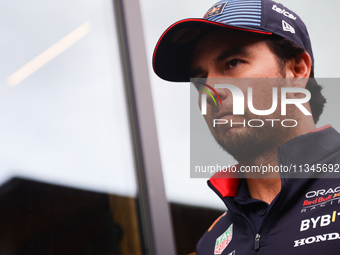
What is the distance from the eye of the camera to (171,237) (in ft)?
2.57

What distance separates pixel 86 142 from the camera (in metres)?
0.77

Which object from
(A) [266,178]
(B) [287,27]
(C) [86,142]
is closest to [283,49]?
(B) [287,27]

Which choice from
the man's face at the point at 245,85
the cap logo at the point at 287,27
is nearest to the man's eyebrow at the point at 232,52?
the man's face at the point at 245,85

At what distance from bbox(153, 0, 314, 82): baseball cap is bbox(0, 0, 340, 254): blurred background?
0.37 ft

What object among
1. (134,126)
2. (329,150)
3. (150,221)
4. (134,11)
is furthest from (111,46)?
(329,150)

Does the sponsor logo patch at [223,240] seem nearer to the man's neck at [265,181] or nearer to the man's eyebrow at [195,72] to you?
the man's neck at [265,181]

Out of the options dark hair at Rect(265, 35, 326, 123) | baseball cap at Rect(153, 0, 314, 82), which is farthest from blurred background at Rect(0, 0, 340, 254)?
dark hair at Rect(265, 35, 326, 123)

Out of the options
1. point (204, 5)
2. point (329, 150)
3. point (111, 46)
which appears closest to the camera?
point (329, 150)

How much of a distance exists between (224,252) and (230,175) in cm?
21

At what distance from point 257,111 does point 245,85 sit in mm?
73

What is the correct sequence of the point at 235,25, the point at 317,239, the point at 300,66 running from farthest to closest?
1. the point at 300,66
2. the point at 235,25
3. the point at 317,239

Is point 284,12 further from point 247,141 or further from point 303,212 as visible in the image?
point 303,212

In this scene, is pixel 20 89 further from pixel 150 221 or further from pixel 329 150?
pixel 329 150

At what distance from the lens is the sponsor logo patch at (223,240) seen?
27.1 inches
